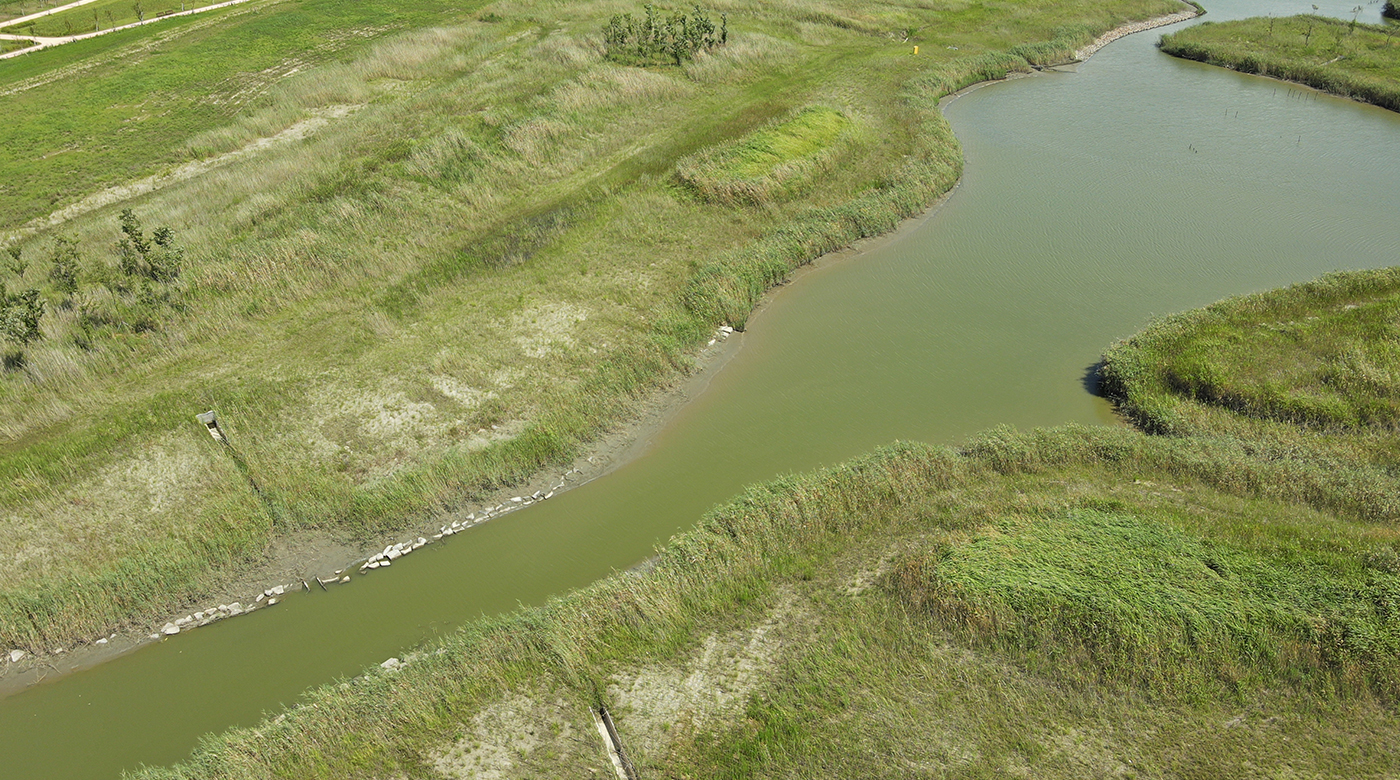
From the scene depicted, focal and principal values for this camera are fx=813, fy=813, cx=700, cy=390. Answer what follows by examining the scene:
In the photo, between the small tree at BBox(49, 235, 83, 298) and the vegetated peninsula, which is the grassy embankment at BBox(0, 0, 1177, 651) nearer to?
the small tree at BBox(49, 235, 83, 298)

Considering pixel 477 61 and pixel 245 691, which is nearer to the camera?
pixel 245 691

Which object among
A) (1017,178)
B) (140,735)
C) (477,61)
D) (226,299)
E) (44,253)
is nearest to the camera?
(140,735)

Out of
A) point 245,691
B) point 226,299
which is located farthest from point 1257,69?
point 245,691

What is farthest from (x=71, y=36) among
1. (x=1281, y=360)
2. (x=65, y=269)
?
(x=1281, y=360)

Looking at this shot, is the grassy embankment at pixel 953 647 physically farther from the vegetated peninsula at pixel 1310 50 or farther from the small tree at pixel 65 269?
the vegetated peninsula at pixel 1310 50

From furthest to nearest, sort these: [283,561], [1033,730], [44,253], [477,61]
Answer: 1. [477,61]
2. [44,253]
3. [283,561]
4. [1033,730]

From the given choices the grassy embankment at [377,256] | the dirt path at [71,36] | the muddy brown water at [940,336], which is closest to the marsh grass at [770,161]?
the grassy embankment at [377,256]

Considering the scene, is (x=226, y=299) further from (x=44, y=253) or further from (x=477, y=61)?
(x=477, y=61)

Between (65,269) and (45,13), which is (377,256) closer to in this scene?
(65,269)
